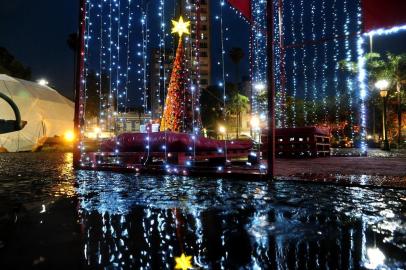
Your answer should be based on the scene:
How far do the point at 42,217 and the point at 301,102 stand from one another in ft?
154

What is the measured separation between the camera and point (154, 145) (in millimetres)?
8305

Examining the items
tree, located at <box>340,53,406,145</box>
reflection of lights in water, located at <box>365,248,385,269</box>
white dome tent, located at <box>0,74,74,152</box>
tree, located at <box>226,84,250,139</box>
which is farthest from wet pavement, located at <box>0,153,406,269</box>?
tree, located at <box>226,84,250,139</box>

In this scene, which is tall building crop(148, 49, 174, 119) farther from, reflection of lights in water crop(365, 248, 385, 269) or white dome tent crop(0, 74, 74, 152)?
white dome tent crop(0, 74, 74, 152)

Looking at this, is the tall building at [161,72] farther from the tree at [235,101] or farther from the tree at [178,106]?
the tree at [235,101]

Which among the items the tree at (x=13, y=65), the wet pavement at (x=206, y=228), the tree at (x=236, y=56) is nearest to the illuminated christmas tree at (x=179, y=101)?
the wet pavement at (x=206, y=228)

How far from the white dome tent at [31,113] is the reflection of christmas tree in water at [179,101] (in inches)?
613

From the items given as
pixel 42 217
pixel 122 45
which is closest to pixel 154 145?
pixel 122 45

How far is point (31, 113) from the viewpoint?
26.4 meters

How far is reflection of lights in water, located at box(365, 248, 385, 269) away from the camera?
1.80m

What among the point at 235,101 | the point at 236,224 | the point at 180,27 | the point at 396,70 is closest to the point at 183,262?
the point at 236,224

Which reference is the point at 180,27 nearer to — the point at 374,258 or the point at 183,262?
the point at 183,262

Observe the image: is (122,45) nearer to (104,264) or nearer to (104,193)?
(104,193)

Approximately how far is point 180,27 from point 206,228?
10.4 metres

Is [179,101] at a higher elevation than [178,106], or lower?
higher
